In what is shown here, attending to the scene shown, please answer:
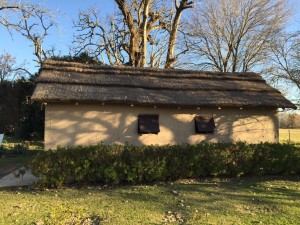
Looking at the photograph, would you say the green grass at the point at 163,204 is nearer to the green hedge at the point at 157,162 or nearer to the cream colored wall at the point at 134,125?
the green hedge at the point at 157,162

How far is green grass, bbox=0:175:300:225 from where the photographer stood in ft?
21.1

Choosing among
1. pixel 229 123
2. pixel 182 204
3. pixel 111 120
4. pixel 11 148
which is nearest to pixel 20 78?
pixel 11 148

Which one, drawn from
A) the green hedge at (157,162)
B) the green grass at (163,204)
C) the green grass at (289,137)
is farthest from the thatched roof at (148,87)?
the green grass at (289,137)

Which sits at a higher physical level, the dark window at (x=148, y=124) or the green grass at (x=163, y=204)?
the dark window at (x=148, y=124)

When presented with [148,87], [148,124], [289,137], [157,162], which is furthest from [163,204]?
[289,137]

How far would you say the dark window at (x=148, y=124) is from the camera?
1303 centimetres

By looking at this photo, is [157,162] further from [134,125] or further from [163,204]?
[134,125]

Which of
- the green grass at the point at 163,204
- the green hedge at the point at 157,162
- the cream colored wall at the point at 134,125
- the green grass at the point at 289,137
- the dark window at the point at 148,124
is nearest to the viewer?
the green grass at the point at 163,204

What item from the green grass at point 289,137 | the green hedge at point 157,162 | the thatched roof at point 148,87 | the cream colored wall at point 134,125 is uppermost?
the thatched roof at point 148,87

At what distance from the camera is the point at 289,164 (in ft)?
36.1

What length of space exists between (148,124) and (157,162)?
11.5ft

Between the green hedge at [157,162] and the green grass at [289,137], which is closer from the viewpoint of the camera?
the green hedge at [157,162]

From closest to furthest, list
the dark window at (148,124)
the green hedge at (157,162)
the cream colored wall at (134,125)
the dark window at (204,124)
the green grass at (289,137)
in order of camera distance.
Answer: the green hedge at (157,162)
the cream colored wall at (134,125)
the dark window at (148,124)
the dark window at (204,124)
the green grass at (289,137)

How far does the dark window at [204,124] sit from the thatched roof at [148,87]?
0.71m
